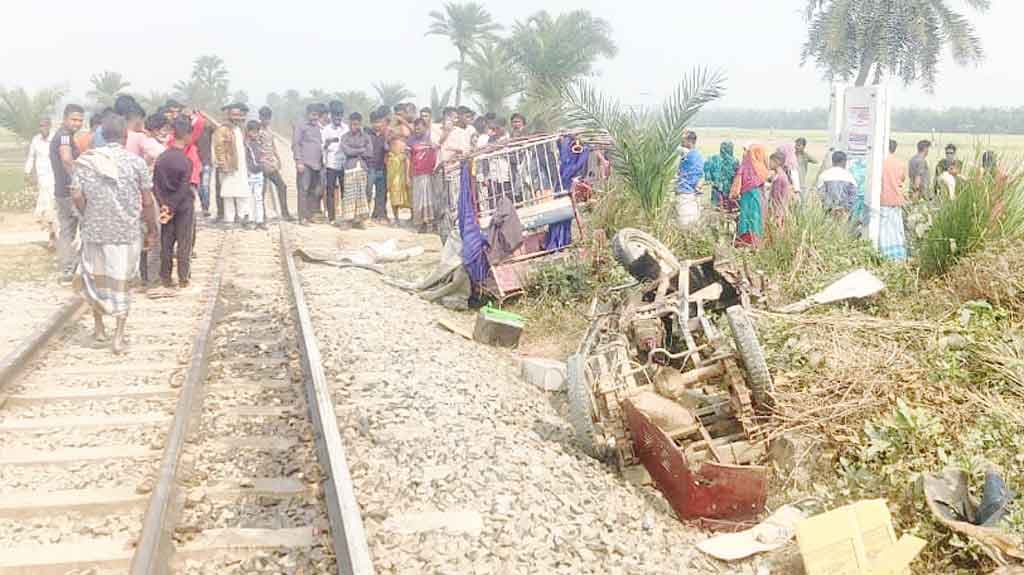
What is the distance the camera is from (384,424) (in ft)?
18.2

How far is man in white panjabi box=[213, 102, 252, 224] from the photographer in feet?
45.4

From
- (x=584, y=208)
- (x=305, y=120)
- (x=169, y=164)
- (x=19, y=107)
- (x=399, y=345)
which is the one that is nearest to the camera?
(x=399, y=345)

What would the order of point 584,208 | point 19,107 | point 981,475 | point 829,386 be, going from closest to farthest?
1. point 981,475
2. point 829,386
3. point 584,208
4. point 19,107

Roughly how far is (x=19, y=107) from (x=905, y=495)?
3770 cm

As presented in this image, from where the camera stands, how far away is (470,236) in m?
9.39

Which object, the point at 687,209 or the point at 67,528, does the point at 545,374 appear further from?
the point at 687,209

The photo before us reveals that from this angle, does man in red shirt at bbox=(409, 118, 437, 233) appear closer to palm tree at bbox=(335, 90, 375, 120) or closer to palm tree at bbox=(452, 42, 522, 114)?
palm tree at bbox=(452, 42, 522, 114)

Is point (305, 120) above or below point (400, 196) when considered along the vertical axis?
above

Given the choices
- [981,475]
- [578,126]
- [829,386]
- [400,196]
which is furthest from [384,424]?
[400,196]

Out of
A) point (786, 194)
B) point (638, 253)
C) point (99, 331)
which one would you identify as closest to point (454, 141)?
point (786, 194)

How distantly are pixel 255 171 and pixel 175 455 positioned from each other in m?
10.1

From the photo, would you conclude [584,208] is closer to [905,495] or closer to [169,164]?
[169,164]

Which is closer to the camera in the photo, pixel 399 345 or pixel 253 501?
pixel 253 501

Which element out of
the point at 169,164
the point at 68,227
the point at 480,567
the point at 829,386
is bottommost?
the point at 480,567
